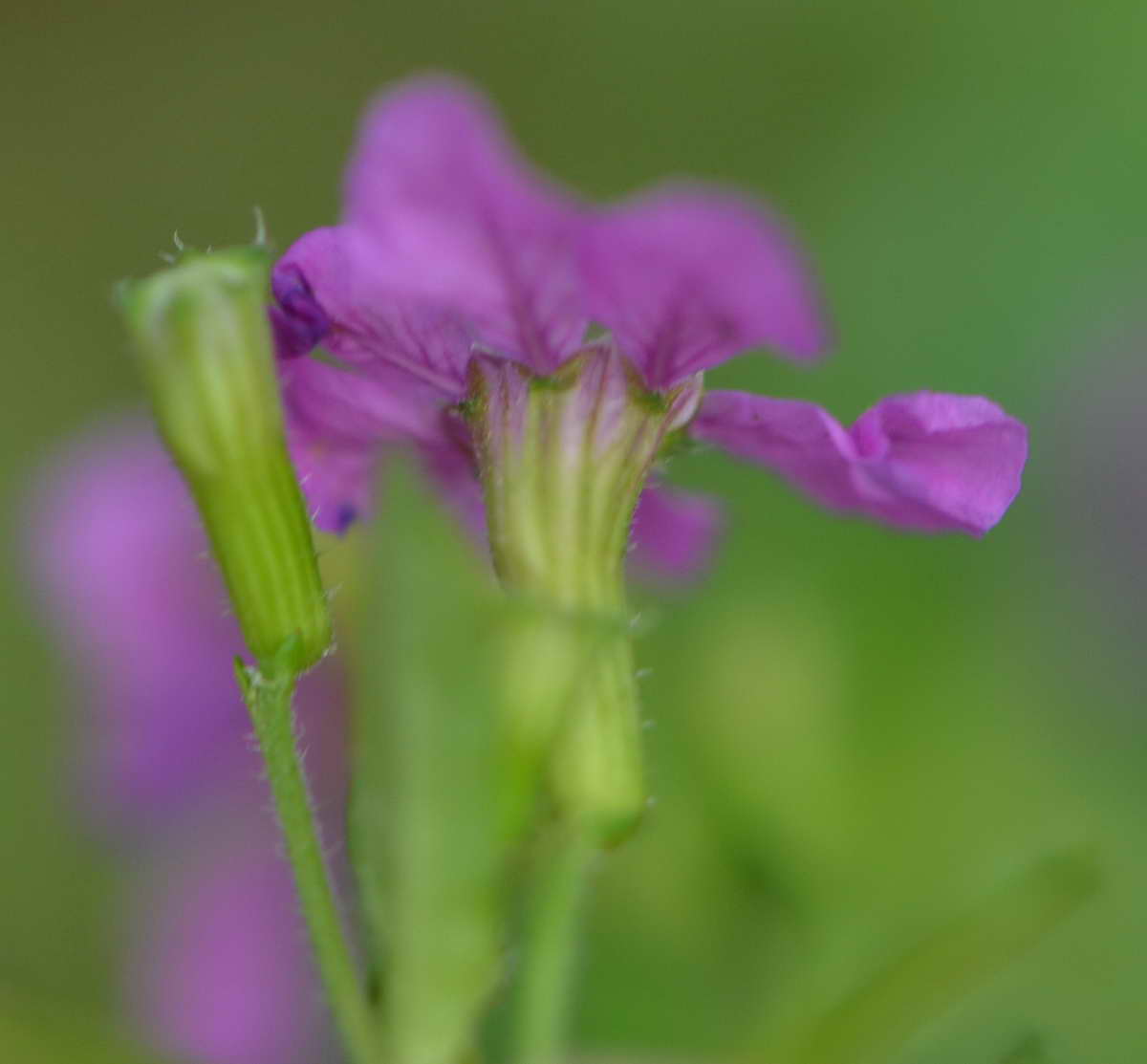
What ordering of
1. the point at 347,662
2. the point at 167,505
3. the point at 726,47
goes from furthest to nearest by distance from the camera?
1. the point at 726,47
2. the point at 167,505
3. the point at 347,662

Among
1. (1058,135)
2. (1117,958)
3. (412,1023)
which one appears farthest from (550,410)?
(1058,135)

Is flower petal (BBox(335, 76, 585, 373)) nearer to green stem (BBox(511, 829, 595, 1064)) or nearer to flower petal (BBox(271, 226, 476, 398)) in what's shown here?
flower petal (BBox(271, 226, 476, 398))

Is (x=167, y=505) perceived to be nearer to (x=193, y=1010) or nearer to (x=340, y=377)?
(x=193, y=1010)

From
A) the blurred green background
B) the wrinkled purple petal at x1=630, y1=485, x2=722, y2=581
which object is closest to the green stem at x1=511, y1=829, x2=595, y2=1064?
the blurred green background

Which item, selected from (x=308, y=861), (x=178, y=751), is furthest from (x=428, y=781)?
(x=178, y=751)

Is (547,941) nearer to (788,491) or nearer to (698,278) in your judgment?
(698,278)

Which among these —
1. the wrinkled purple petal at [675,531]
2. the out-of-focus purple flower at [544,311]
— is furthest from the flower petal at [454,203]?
the wrinkled purple petal at [675,531]

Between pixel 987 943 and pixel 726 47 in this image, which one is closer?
pixel 987 943

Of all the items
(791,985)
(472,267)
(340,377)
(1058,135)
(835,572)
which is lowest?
(791,985)
